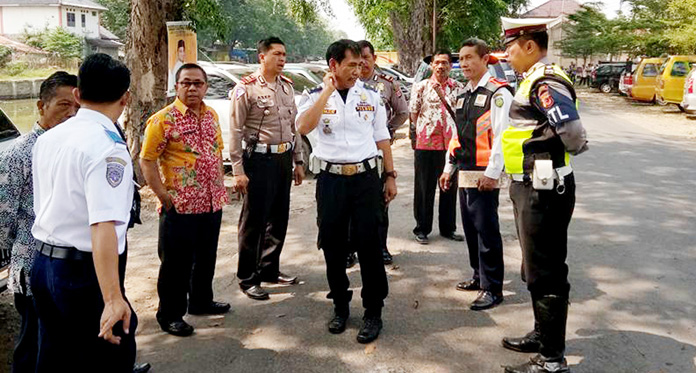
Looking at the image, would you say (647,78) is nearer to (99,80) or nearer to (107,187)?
(99,80)

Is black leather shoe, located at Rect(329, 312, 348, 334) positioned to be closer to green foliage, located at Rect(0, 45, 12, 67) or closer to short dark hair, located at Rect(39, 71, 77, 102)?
short dark hair, located at Rect(39, 71, 77, 102)

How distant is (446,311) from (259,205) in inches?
65.2

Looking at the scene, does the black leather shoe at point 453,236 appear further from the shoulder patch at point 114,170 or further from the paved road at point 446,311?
the shoulder patch at point 114,170

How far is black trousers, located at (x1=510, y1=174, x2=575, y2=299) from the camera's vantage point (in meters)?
3.47

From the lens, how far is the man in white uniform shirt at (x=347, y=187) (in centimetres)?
412

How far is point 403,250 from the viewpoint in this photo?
6.17m

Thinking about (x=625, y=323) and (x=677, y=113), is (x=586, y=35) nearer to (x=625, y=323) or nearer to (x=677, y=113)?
(x=677, y=113)

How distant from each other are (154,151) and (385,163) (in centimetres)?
159

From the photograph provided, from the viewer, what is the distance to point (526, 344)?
3.90 meters

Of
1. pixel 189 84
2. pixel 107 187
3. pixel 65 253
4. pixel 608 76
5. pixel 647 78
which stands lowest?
pixel 65 253

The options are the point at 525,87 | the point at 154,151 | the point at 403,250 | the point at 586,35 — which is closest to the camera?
the point at 525,87

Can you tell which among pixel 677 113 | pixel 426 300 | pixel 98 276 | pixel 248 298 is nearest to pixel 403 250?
pixel 426 300

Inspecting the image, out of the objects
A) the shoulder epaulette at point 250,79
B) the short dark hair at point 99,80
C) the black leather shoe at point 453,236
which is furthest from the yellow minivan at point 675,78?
the short dark hair at point 99,80

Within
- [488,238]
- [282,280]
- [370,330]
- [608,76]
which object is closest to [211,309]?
[282,280]
